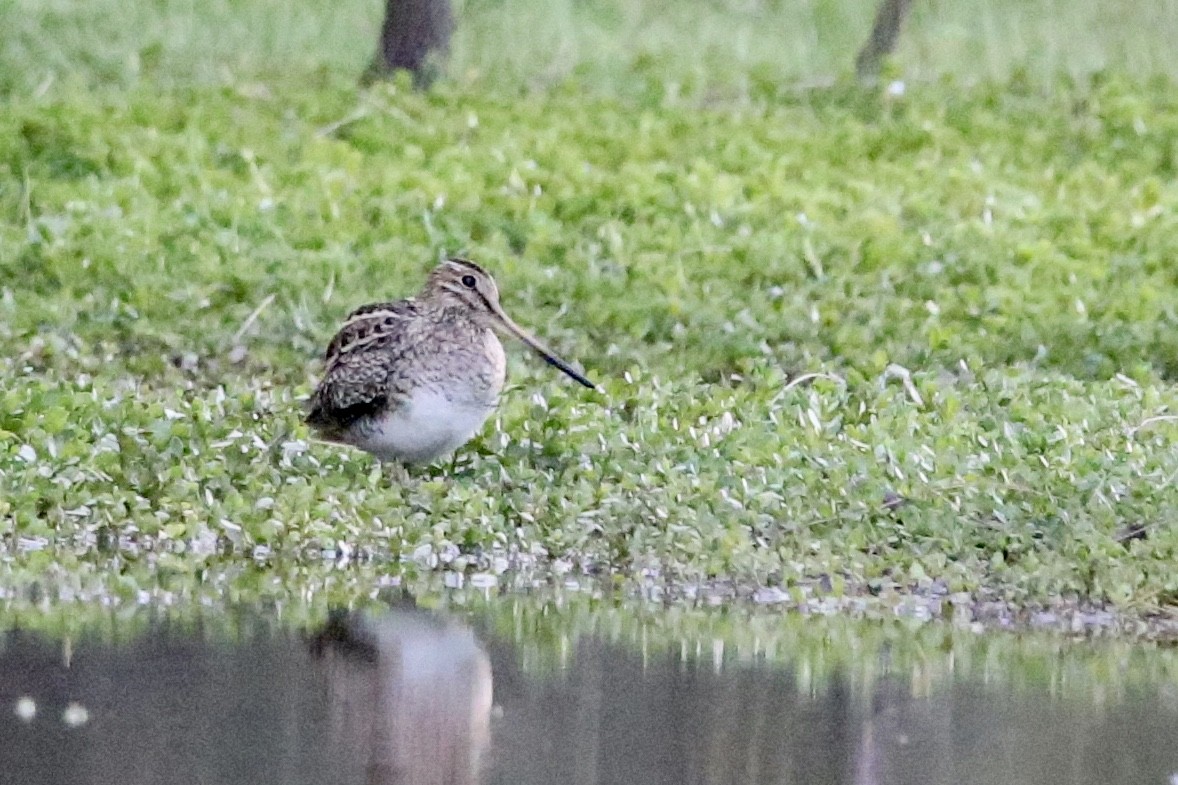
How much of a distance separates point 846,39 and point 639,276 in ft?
22.7

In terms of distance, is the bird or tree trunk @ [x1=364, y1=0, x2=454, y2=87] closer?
the bird

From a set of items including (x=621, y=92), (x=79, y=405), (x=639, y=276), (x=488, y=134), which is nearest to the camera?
(x=79, y=405)

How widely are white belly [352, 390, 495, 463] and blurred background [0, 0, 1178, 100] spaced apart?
7.02 m

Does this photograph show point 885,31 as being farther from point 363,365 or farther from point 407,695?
point 407,695

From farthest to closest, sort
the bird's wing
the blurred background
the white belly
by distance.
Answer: the blurred background < the bird's wing < the white belly

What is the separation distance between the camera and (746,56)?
19.1 meters

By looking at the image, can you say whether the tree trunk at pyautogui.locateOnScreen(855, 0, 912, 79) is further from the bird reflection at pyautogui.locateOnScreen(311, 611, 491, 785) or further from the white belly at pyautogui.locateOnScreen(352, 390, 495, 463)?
the bird reflection at pyautogui.locateOnScreen(311, 611, 491, 785)

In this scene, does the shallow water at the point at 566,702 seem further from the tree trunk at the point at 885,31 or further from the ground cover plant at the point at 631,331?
the tree trunk at the point at 885,31

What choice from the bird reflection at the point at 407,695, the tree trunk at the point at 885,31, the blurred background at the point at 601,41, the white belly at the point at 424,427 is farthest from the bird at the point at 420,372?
the tree trunk at the point at 885,31

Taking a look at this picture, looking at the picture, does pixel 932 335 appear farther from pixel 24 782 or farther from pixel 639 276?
pixel 24 782

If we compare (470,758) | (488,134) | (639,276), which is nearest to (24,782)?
(470,758)

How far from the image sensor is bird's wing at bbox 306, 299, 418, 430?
10469 mm

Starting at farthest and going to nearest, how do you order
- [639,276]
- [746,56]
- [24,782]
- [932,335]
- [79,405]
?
[746,56]
[639,276]
[932,335]
[79,405]
[24,782]

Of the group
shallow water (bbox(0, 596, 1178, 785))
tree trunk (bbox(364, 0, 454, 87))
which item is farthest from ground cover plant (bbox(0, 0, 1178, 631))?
shallow water (bbox(0, 596, 1178, 785))
